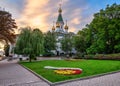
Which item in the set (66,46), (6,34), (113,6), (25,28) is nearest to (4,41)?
(6,34)

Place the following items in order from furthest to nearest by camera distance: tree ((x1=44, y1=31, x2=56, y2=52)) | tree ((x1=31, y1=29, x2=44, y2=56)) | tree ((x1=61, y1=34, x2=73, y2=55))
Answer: tree ((x1=61, y1=34, x2=73, y2=55)), tree ((x1=44, y1=31, x2=56, y2=52)), tree ((x1=31, y1=29, x2=44, y2=56))

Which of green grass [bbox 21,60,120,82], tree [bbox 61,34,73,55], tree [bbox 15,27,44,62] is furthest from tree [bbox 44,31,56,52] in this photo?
green grass [bbox 21,60,120,82]

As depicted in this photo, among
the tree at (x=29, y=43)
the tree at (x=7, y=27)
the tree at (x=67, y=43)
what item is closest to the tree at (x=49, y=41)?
the tree at (x=67, y=43)

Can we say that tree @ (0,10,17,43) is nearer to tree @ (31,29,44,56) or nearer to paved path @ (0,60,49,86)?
tree @ (31,29,44,56)

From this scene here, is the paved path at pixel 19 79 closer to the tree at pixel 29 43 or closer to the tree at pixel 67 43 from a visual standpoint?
the tree at pixel 29 43

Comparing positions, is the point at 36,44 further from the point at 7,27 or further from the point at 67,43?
the point at 67,43

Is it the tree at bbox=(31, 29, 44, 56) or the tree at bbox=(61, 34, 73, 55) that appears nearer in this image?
the tree at bbox=(31, 29, 44, 56)

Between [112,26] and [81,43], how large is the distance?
67.9 feet

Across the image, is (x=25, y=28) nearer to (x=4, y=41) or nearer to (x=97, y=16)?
(x=4, y=41)

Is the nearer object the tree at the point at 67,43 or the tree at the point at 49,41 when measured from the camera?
the tree at the point at 49,41

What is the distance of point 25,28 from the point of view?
3288 cm

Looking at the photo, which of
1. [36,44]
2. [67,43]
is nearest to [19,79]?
[36,44]

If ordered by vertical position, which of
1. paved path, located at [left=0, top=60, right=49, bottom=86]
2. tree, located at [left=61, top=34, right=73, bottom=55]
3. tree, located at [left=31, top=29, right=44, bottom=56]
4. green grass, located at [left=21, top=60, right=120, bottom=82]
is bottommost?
paved path, located at [left=0, top=60, right=49, bottom=86]

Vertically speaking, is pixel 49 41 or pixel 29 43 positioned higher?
pixel 49 41
